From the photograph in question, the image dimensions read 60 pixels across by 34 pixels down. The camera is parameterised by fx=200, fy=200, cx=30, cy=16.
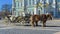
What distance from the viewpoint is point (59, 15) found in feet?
222

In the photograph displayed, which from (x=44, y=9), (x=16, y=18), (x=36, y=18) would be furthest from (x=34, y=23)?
(x=44, y=9)

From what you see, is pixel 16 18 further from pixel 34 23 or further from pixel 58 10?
pixel 58 10

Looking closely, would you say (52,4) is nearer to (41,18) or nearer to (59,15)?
(59,15)

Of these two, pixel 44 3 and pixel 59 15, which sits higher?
pixel 44 3

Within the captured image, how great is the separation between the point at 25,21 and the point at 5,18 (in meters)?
2.39

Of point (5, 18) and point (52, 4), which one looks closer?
point (5, 18)

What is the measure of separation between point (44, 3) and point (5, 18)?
45914mm

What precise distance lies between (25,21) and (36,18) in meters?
2.71

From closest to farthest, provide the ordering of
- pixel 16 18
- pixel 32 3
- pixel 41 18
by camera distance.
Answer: pixel 41 18
pixel 16 18
pixel 32 3

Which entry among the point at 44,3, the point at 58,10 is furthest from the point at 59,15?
the point at 44,3

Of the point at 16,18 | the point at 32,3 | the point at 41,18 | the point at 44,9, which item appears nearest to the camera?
the point at 41,18

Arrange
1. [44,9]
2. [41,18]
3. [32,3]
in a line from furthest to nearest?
1. [32,3]
2. [44,9]
3. [41,18]

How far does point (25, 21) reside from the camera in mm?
22750

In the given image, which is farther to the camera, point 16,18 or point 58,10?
point 58,10
